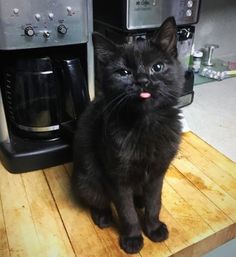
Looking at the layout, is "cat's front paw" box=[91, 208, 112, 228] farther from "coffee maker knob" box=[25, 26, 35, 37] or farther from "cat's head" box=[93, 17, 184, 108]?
"coffee maker knob" box=[25, 26, 35, 37]

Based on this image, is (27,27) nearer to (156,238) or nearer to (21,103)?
(21,103)

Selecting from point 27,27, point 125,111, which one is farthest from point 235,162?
point 27,27

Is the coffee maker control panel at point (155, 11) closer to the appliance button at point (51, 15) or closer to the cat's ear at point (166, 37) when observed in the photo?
the appliance button at point (51, 15)

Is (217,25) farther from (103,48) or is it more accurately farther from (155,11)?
(103,48)

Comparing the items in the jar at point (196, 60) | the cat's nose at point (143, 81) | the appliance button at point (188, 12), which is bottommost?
the jar at point (196, 60)

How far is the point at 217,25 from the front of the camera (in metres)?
1.71

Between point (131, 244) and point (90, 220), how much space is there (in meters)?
0.15

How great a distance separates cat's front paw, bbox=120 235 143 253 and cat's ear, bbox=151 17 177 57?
457 mm

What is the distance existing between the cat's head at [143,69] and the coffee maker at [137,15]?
31cm

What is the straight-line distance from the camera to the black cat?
2.01ft

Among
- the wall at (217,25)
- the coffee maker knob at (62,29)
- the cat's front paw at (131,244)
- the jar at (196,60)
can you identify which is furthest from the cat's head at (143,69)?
the wall at (217,25)

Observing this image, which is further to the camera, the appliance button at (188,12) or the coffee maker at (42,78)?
the appliance button at (188,12)

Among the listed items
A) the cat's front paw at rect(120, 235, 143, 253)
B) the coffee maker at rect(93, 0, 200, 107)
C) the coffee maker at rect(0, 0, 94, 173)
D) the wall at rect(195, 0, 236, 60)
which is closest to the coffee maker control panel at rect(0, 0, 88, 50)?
the coffee maker at rect(0, 0, 94, 173)

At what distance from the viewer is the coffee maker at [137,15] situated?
3.21 feet
